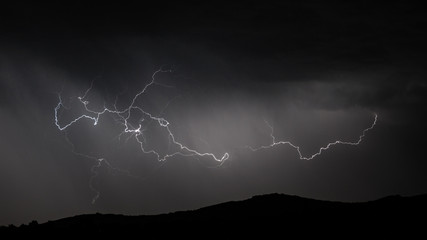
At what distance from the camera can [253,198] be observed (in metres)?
25.8

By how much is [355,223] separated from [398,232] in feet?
5.88

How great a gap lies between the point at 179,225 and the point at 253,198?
8.24 meters

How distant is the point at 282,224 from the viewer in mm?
16453

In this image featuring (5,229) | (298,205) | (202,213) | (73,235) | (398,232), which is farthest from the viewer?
(298,205)

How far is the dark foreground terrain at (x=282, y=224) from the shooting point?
14719mm

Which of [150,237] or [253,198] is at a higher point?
[253,198]

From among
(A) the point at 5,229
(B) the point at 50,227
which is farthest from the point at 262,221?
(A) the point at 5,229

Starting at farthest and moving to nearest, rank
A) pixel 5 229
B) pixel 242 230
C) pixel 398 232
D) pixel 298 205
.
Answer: pixel 298 205 < pixel 5 229 < pixel 242 230 < pixel 398 232

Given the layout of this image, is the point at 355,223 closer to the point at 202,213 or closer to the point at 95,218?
the point at 202,213

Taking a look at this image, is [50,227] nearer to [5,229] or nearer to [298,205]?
[5,229]

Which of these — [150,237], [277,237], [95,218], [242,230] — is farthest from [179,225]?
[95,218]

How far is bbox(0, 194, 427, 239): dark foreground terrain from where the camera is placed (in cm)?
1472

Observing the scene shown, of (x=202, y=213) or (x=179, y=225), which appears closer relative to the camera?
(x=179, y=225)

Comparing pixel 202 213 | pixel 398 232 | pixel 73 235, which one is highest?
pixel 202 213
